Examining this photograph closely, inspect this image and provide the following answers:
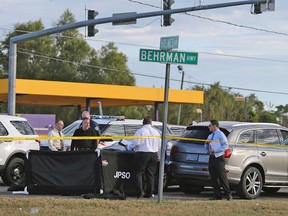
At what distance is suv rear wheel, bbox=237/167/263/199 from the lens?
15992 millimetres

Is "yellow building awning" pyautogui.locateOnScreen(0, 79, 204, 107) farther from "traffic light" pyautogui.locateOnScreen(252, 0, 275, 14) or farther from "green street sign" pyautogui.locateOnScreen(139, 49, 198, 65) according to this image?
"green street sign" pyautogui.locateOnScreen(139, 49, 198, 65)

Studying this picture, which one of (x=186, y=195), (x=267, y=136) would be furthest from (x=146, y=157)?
(x=267, y=136)

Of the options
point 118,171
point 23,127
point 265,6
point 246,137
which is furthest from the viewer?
point 265,6

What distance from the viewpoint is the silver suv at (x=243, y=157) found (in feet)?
52.4

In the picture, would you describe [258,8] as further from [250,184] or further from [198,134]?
[250,184]

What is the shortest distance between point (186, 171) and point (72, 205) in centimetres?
454

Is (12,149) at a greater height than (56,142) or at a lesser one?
lesser

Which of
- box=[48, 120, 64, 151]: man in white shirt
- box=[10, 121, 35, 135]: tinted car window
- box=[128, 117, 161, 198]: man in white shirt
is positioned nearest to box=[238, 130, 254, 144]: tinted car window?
box=[128, 117, 161, 198]: man in white shirt

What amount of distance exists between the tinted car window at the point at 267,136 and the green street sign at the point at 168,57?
4407 mm

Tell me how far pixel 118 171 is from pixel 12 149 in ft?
13.2

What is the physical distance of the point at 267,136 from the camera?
1695 centimetres

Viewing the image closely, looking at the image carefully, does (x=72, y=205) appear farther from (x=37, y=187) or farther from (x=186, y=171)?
(x=186, y=171)

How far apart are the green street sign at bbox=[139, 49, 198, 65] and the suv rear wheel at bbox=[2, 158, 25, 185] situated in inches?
245

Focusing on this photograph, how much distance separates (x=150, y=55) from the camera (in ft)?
42.8
